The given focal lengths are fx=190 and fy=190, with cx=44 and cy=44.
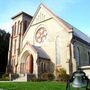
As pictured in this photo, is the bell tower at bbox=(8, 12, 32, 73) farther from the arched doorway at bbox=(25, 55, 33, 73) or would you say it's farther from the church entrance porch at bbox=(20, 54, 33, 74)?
the arched doorway at bbox=(25, 55, 33, 73)

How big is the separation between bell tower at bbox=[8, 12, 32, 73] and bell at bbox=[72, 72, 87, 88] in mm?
37056

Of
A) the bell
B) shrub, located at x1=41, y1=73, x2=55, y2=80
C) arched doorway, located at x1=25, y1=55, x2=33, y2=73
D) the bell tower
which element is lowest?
shrub, located at x1=41, y1=73, x2=55, y2=80

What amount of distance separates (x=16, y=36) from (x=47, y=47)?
10.6 metres

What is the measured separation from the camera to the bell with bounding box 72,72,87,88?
2.76m

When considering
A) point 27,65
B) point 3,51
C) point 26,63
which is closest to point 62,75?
point 27,65

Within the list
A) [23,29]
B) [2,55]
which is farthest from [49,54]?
[2,55]

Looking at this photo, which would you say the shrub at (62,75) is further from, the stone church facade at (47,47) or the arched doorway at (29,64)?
the arched doorway at (29,64)

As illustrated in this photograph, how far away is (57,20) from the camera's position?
3441 cm

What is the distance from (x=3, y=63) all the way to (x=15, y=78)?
1862cm

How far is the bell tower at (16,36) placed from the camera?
40.7 meters

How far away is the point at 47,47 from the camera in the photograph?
35.0 meters

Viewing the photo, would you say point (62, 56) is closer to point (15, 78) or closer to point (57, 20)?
point (57, 20)

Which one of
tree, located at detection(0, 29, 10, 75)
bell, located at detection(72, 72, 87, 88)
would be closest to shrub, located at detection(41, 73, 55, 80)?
tree, located at detection(0, 29, 10, 75)

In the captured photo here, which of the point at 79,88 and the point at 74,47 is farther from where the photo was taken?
the point at 74,47
